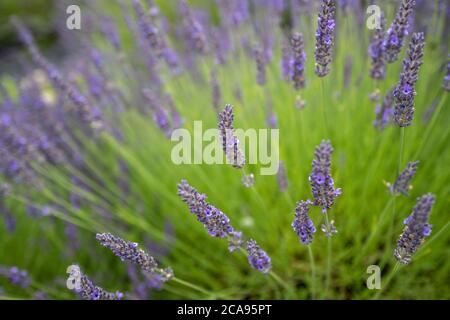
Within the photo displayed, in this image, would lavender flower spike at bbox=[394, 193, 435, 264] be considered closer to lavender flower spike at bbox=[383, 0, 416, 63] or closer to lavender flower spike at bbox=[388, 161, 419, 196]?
lavender flower spike at bbox=[388, 161, 419, 196]

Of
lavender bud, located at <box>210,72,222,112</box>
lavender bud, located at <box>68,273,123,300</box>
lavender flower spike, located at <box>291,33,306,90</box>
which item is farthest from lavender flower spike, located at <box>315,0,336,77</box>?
lavender bud, located at <box>68,273,123,300</box>

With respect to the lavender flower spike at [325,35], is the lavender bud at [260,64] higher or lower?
higher

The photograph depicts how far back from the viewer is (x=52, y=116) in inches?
101

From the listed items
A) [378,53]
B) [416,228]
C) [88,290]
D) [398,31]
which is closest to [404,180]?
[416,228]

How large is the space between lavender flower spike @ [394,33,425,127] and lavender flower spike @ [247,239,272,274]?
22.3 inches

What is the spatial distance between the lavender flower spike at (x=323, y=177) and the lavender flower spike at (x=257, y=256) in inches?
9.7

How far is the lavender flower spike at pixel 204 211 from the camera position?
1.11 metres

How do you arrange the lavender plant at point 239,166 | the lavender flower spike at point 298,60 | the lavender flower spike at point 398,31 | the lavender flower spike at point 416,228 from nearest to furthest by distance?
the lavender flower spike at point 416,228, the lavender flower spike at point 398,31, the lavender flower spike at point 298,60, the lavender plant at point 239,166

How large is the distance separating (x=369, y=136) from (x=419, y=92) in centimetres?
42

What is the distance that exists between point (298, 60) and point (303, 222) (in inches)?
26.4

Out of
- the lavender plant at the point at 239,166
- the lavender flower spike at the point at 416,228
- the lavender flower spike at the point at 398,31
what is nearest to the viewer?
the lavender flower spike at the point at 416,228

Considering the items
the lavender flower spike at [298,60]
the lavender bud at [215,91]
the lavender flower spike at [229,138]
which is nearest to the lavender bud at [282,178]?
the lavender flower spike at [298,60]

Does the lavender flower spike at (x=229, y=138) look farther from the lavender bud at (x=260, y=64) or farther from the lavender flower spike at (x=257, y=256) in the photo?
the lavender bud at (x=260, y=64)

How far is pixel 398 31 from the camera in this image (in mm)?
1331
